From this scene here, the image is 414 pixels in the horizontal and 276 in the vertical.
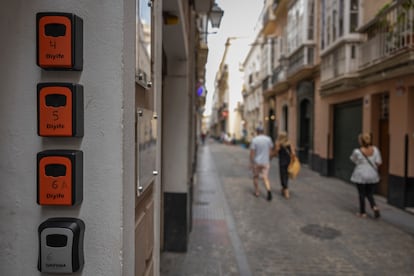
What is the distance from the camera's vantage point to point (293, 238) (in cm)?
654

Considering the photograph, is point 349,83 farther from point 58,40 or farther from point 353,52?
point 58,40

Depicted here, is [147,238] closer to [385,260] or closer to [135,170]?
[135,170]

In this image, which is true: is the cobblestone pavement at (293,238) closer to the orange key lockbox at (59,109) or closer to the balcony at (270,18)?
the orange key lockbox at (59,109)

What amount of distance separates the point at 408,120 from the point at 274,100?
17.7 meters

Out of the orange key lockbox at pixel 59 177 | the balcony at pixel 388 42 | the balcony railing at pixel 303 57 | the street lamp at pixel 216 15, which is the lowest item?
the orange key lockbox at pixel 59 177

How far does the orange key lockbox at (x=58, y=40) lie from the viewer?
1.42 meters

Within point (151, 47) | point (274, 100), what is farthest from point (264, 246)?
point (274, 100)

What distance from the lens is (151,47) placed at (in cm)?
223

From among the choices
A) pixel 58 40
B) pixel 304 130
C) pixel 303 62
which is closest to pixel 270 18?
pixel 303 62

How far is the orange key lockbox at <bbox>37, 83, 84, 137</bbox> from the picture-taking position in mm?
1435

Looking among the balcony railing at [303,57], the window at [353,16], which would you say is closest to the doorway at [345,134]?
the window at [353,16]

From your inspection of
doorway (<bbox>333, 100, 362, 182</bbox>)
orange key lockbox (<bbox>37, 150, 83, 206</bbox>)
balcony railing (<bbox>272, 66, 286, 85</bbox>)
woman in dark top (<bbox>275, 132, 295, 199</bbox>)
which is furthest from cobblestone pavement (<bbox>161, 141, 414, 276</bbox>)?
balcony railing (<bbox>272, 66, 286, 85</bbox>)

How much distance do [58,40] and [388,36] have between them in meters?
10.2

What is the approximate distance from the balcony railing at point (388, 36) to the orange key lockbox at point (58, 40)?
819 cm
